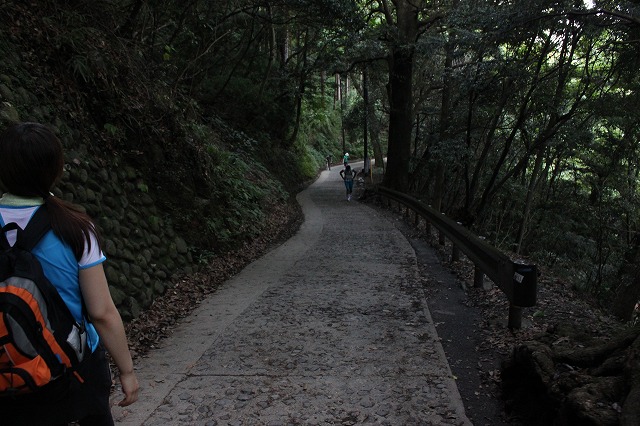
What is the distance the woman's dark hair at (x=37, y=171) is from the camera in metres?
1.66

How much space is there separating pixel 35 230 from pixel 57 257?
122 millimetres

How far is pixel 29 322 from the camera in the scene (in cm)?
151

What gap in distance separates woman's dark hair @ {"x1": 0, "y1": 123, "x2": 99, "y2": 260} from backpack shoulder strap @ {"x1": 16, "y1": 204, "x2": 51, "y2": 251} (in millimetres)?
20

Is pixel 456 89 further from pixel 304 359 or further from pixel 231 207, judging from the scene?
pixel 304 359

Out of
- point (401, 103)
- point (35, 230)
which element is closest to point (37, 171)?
point (35, 230)

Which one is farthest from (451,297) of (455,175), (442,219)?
(455,175)

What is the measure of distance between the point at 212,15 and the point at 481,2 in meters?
7.59

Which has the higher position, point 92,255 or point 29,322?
point 92,255

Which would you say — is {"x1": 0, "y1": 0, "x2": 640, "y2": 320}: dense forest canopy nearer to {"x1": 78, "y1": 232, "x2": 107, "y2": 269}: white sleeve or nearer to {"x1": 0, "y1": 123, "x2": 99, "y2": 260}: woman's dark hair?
{"x1": 0, "y1": 123, "x2": 99, "y2": 260}: woman's dark hair

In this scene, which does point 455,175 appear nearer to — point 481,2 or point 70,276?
point 481,2

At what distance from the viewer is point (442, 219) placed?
956 centimetres

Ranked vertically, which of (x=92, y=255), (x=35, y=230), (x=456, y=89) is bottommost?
(x=92, y=255)

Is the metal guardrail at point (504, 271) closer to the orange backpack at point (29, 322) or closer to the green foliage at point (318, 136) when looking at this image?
the orange backpack at point (29, 322)

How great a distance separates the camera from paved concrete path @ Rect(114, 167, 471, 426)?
3.51 m
